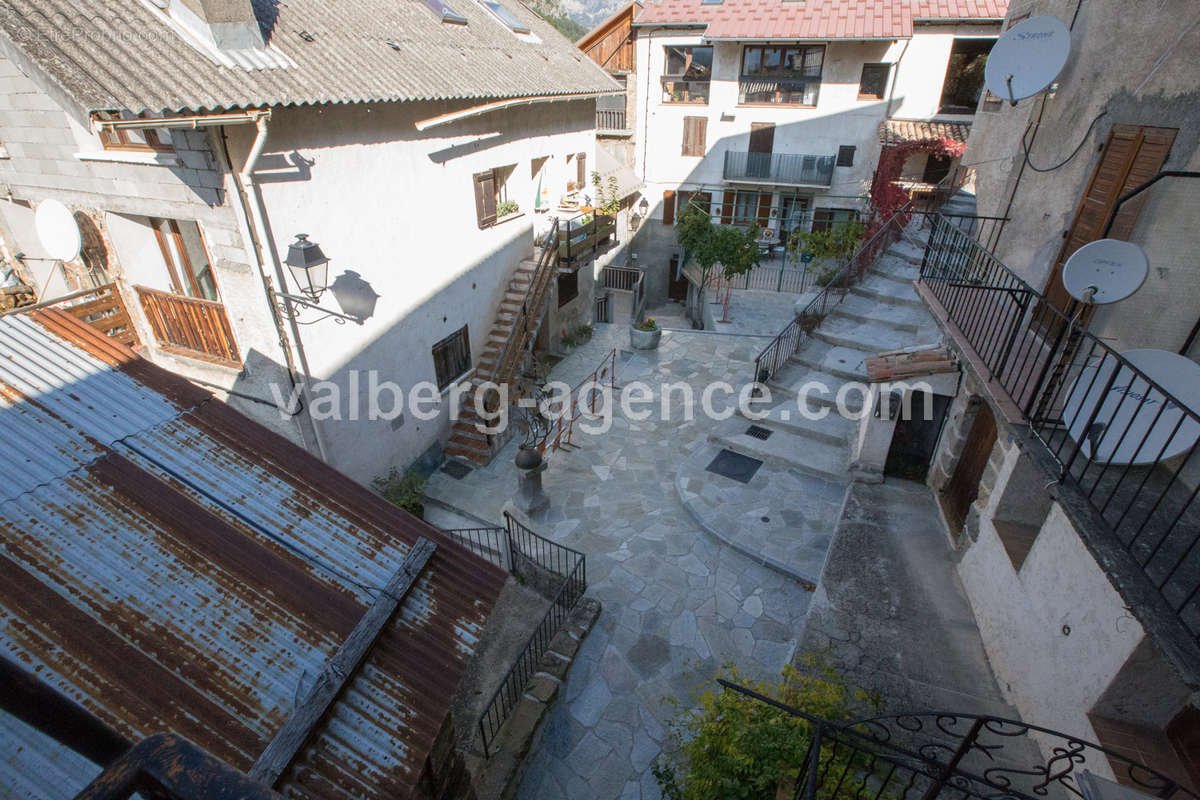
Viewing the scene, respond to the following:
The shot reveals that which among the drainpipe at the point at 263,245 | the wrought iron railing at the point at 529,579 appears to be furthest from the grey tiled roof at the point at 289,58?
the wrought iron railing at the point at 529,579

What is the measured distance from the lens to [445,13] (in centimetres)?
1277

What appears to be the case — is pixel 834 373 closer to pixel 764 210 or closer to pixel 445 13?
pixel 445 13

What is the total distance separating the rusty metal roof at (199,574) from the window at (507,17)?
13.8 m

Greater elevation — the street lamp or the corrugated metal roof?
the corrugated metal roof

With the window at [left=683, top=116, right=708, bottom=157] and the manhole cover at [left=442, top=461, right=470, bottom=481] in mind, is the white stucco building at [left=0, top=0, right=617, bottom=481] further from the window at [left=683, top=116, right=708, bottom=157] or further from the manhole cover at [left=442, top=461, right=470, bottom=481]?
the window at [left=683, top=116, right=708, bottom=157]

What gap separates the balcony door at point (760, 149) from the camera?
77.6 feet

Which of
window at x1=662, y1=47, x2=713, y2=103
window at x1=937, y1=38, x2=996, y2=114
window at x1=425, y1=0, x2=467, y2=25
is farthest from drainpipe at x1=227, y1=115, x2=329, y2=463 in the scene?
window at x1=937, y1=38, x2=996, y2=114

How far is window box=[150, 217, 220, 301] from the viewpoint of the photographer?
9.31m

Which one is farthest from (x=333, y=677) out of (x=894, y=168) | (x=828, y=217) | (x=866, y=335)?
(x=828, y=217)

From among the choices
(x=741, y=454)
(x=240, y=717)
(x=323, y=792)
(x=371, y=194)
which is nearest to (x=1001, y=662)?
(x=741, y=454)

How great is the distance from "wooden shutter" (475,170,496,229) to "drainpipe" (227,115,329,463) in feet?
18.2

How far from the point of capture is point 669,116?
81.5 ft

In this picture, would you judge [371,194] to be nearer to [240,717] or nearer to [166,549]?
[166,549]

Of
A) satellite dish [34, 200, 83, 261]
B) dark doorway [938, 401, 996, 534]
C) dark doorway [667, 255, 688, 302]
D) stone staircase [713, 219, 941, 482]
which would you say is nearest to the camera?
satellite dish [34, 200, 83, 261]
